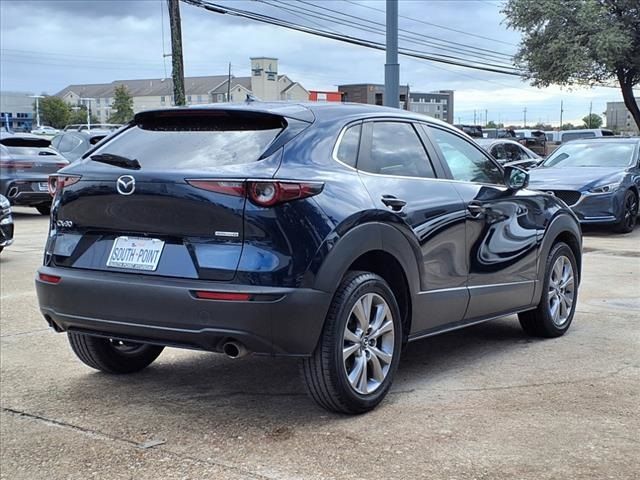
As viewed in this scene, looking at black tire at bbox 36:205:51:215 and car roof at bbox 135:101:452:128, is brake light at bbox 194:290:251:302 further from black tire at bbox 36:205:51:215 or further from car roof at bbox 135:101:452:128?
black tire at bbox 36:205:51:215

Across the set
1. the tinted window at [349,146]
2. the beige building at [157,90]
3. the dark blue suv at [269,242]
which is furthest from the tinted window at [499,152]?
the beige building at [157,90]

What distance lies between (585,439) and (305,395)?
162 cm

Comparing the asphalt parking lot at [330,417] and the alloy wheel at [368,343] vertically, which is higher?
the alloy wheel at [368,343]

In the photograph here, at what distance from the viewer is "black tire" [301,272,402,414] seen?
412cm

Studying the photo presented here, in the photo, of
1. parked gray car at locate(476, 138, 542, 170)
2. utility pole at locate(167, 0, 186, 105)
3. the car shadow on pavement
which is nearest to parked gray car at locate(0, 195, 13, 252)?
the car shadow on pavement

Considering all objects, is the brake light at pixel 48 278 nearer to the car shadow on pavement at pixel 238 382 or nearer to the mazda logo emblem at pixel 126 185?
the mazda logo emblem at pixel 126 185

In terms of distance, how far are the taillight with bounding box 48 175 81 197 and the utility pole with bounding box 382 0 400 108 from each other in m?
9.03

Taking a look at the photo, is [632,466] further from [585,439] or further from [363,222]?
[363,222]

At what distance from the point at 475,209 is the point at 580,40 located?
28307 millimetres

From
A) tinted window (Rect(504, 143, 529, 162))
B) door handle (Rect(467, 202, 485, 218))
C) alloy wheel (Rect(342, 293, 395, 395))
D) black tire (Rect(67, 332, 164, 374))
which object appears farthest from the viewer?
tinted window (Rect(504, 143, 529, 162))

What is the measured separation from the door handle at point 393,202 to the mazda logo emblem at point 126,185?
4.49 feet

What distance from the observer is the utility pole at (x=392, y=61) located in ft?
42.9

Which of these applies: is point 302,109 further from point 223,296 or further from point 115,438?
point 115,438

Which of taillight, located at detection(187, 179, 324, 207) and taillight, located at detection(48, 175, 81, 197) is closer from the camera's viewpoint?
taillight, located at detection(187, 179, 324, 207)
